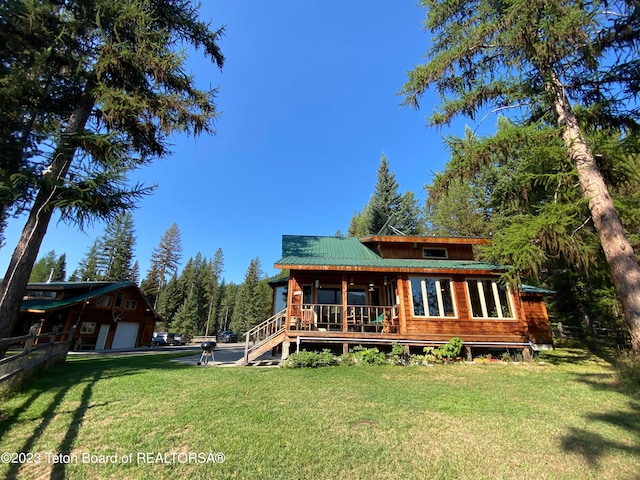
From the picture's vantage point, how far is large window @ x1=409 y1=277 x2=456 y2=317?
11062 mm

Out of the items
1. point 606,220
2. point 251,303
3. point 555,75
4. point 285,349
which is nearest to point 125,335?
point 285,349

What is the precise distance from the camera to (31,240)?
7707 millimetres

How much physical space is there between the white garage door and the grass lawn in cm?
1938

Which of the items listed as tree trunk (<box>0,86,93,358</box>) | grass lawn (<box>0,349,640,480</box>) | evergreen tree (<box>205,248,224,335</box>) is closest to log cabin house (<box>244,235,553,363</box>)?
grass lawn (<box>0,349,640,480</box>)

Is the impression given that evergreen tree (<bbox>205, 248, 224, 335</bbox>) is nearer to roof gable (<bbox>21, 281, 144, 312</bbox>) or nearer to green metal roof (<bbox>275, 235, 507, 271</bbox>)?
roof gable (<bbox>21, 281, 144, 312</bbox>)

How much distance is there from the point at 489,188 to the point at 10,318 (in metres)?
31.2

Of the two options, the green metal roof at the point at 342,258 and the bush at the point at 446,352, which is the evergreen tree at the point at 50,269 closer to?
the green metal roof at the point at 342,258

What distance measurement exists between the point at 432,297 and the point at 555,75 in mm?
8513

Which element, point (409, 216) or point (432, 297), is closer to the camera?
point (432, 297)

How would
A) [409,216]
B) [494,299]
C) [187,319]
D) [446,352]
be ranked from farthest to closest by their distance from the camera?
[187,319] → [409,216] → [494,299] → [446,352]

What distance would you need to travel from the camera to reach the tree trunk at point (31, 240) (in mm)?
7156

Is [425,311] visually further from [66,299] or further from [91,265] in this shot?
[91,265]

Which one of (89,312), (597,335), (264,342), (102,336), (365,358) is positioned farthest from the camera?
(102,336)

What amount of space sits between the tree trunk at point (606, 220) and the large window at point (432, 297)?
483cm
